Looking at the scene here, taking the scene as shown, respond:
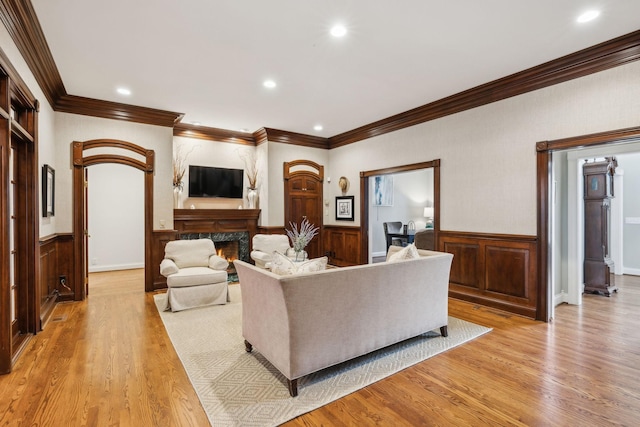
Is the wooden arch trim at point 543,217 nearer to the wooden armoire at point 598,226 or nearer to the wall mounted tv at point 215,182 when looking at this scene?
the wooden armoire at point 598,226

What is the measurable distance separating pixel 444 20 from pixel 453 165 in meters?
2.27

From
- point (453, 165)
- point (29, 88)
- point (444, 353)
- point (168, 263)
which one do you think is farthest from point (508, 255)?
point (29, 88)

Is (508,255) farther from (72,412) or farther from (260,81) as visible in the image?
(72,412)

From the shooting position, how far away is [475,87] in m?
4.18

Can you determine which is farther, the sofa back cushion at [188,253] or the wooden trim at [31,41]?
the sofa back cushion at [188,253]

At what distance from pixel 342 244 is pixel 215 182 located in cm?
285

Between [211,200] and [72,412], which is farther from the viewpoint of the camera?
[211,200]

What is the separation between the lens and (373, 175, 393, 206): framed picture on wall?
8.64 metres

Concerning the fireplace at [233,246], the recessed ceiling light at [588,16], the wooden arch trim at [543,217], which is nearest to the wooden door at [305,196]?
the fireplace at [233,246]

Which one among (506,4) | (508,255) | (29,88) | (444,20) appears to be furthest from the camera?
(508,255)

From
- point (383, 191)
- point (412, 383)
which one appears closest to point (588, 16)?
point (412, 383)

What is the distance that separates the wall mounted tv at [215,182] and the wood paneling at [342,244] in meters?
2.09

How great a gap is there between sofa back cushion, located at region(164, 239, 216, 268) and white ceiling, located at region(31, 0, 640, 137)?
210 centimetres

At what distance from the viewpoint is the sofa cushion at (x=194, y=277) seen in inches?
158
